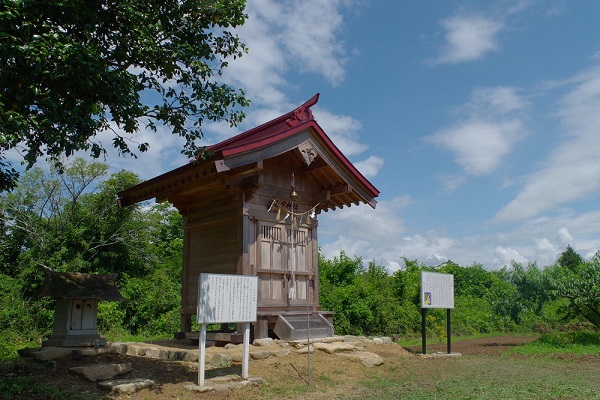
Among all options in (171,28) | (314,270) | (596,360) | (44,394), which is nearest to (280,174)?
(314,270)

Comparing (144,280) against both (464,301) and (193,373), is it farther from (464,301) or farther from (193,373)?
(464,301)

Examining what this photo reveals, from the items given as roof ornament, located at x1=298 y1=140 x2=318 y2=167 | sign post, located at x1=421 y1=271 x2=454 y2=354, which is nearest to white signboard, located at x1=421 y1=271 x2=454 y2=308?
sign post, located at x1=421 y1=271 x2=454 y2=354

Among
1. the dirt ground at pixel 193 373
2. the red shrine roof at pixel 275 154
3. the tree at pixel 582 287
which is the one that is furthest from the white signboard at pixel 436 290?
the dirt ground at pixel 193 373

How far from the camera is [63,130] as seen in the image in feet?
22.2

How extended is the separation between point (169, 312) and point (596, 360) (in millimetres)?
15078

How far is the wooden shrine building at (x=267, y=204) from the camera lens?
11922 mm

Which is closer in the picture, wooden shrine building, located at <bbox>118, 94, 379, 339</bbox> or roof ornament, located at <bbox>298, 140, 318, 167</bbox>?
wooden shrine building, located at <bbox>118, 94, 379, 339</bbox>

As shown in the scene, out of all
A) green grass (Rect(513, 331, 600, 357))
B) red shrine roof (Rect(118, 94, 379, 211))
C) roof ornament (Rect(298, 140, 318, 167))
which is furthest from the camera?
green grass (Rect(513, 331, 600, 357))

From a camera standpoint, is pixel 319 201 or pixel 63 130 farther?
pixel 319 201

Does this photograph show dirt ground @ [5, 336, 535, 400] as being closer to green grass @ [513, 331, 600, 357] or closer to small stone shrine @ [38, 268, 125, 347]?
small stone shrine @ [38, 268, 125, 347]

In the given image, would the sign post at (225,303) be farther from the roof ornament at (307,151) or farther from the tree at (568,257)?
the tree at (568,257)

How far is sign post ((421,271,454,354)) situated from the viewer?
1434cm

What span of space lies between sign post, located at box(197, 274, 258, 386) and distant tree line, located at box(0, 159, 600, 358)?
958 cm

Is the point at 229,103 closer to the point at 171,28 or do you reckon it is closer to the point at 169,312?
the point at 171,28
